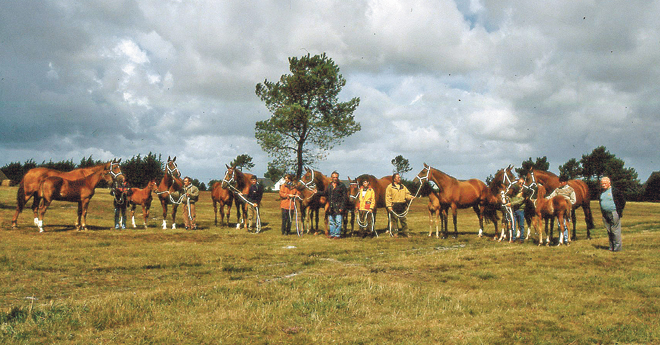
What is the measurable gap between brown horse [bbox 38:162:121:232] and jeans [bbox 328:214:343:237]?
924cm

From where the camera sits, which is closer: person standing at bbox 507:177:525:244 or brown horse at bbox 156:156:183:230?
person standing at bbox 507:177:525:244

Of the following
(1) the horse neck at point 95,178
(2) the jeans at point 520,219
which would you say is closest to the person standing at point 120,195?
(1) the horse neck at point 95,178

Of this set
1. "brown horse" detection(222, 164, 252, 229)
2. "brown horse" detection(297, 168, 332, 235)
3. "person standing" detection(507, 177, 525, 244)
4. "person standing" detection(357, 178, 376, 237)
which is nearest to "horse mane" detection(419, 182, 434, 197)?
"person standing" detection(357, 178, 376, 237)

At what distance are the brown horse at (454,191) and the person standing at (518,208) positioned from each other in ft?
4.48

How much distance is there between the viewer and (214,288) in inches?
294

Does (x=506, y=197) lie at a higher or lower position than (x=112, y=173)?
lower

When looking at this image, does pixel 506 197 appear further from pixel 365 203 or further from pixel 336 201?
pixel 336 201

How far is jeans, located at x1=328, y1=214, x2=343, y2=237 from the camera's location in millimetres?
16516

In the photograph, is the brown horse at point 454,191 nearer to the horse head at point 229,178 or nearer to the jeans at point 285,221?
the jeans at point 285,221

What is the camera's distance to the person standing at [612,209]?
12172mm

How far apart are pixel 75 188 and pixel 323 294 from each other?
14.4m

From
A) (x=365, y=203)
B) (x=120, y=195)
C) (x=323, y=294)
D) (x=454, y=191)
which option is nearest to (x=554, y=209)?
(x=454, y=191)

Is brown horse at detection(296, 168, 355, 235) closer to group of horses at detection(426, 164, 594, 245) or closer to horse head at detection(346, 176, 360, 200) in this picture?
horse head at detection(346, 176, 360, 200)

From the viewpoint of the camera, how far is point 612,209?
39.8ft
